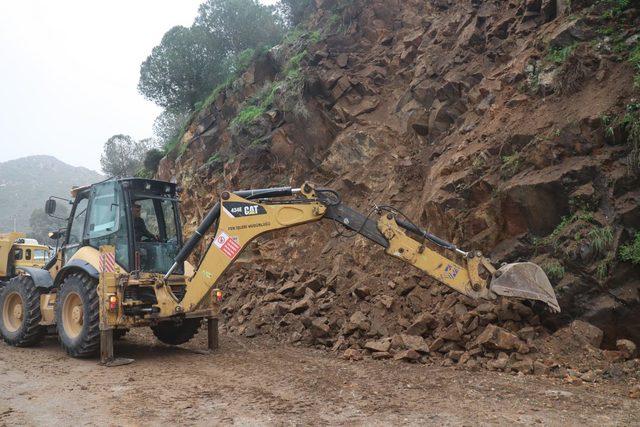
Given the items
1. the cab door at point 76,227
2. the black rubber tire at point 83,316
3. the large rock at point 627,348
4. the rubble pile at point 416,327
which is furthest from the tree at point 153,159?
the large rock at point 627,348

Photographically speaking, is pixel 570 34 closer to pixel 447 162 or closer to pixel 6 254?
pixel 447 162

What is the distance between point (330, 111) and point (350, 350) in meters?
7.96

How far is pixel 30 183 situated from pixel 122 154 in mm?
77923

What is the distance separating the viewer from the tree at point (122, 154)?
Answer: 3316 centimetres

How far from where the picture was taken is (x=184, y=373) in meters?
6.86

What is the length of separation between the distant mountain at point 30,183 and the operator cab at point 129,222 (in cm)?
6292

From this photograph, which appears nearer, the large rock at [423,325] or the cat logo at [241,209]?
the cat logo at [241,209]

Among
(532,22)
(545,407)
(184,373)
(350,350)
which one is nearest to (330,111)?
(532,22)

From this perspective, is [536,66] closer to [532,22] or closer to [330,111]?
[532,22]

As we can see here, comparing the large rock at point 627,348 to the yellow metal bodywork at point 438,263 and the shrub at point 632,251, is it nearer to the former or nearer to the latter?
the shrub at point 632,251

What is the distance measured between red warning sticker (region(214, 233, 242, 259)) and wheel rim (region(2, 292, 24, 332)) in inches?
177

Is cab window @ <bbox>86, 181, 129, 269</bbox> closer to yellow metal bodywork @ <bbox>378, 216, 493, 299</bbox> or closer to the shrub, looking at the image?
yellow metal bodywork @ <bbox>378, 216, 493, 299</bbox>

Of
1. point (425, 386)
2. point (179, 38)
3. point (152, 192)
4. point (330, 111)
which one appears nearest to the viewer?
point (425, 386)

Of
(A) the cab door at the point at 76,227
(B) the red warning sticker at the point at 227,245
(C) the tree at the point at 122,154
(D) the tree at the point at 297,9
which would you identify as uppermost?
(D) the tree at the point at 297,9
